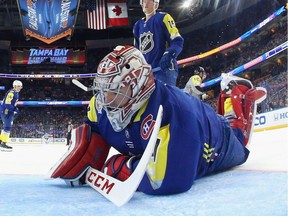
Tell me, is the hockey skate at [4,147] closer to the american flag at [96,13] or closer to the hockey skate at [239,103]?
the hockey skate at [239,103]

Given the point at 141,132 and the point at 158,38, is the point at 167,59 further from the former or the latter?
the point at 141,132

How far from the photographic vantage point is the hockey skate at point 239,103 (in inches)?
90.7

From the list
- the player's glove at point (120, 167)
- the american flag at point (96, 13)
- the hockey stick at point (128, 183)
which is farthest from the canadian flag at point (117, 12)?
the hockey stick at point (128, 183)

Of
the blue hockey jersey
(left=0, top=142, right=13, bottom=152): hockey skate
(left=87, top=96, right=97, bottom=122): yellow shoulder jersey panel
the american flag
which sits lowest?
(left=0, top=142, right=13, bottom=152): hockey skate

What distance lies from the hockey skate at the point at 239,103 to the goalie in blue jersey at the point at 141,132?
545 mm

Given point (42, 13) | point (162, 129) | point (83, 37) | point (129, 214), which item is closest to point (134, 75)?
point (162, 129)

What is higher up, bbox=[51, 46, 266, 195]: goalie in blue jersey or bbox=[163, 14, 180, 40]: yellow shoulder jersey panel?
bbox=[163, 14, 180, 40]: yellow shoulder jersey panel

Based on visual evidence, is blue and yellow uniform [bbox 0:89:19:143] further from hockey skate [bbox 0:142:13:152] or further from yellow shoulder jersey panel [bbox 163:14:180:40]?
yellow shoulder jersey panel [bbox 163:14:180:40]

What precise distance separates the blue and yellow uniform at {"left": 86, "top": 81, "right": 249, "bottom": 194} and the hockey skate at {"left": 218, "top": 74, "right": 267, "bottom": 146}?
0.62 meters

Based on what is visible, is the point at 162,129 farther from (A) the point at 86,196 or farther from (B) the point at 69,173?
(B) the point at 69,173

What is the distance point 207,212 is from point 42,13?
10.5 metres

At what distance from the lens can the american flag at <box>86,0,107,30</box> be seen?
10738 mm

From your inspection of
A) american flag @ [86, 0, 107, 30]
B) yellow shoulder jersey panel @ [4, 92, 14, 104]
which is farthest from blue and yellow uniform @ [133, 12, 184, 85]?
american flag @ [86, 0, 107, 30]

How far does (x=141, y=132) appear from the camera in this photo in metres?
1.39
